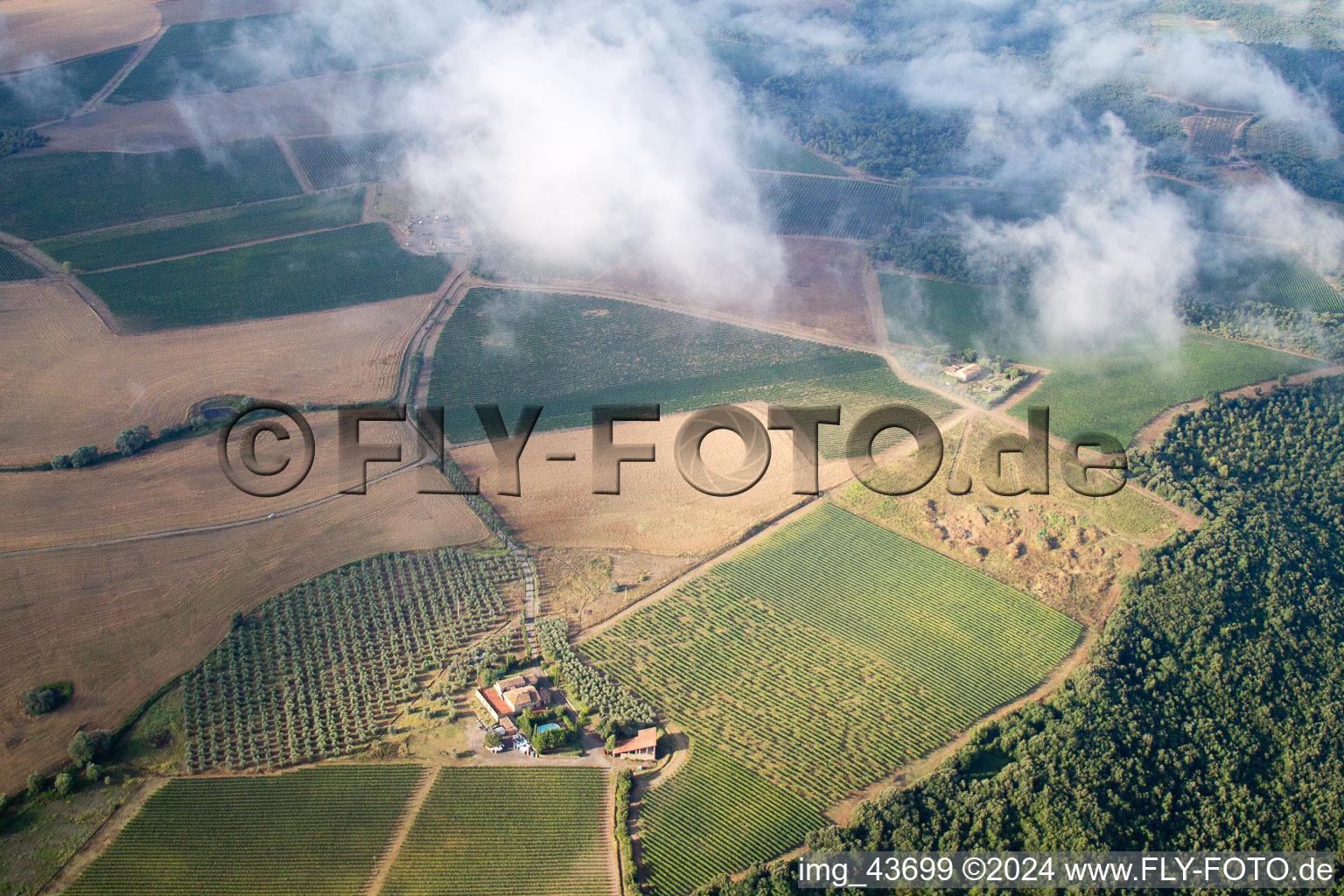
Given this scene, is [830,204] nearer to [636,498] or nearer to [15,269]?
[636,498]

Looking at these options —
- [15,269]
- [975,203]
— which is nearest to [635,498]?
[15,269]

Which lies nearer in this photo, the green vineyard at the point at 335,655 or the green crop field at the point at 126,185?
the green vineyard at the point at 335,655

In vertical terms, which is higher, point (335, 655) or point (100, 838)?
point (335, 655)

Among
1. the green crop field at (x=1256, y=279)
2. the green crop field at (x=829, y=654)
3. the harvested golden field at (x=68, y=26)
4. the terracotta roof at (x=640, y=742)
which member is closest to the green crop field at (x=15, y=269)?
the harvested golden field at (x=68, y=26)

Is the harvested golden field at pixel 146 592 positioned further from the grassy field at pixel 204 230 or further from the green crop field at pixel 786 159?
the green crop field at pixel 786 159

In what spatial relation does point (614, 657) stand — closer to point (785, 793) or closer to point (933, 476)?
point (785, 793)
